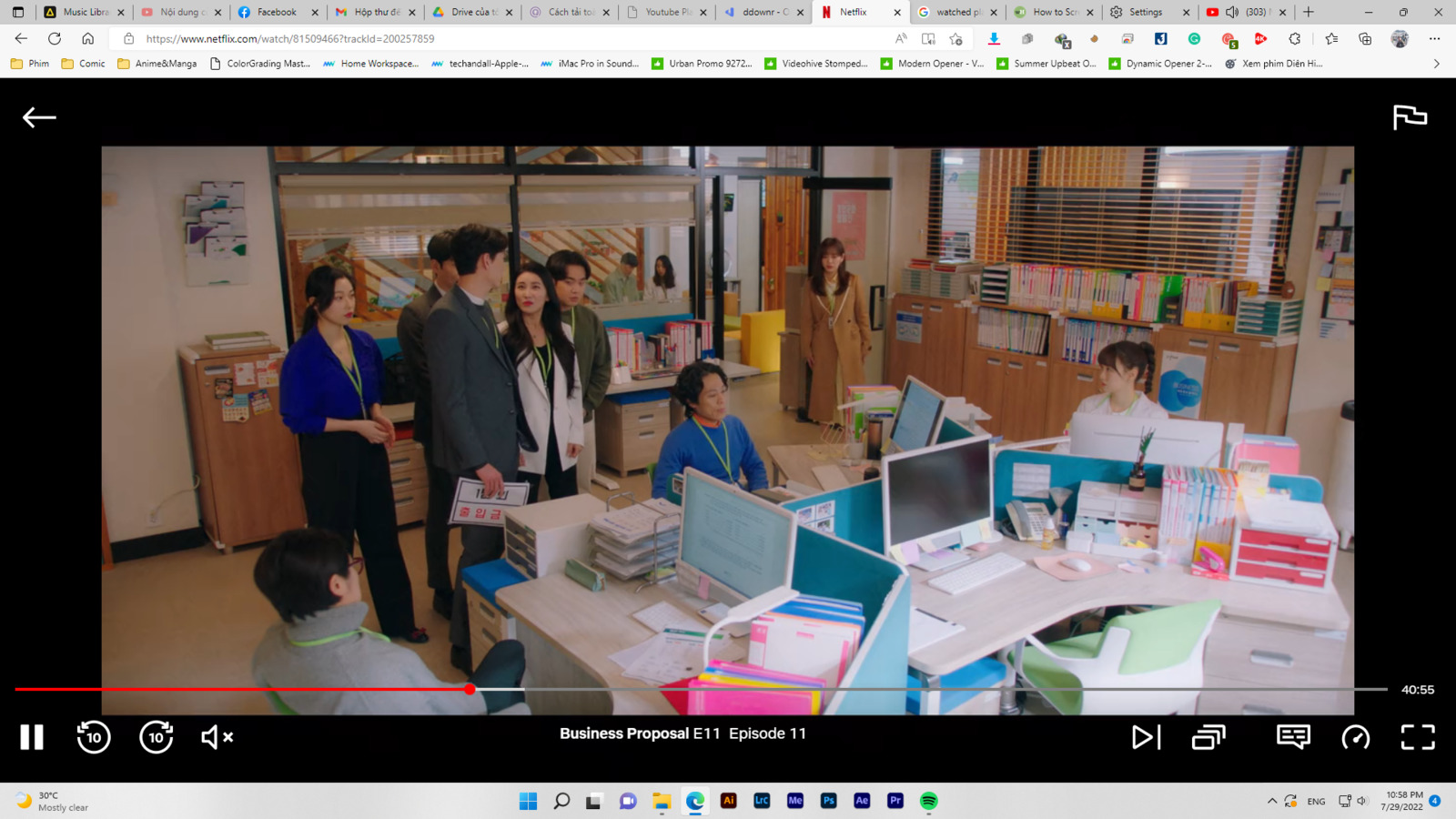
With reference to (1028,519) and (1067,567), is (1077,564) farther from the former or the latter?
(1028,519)

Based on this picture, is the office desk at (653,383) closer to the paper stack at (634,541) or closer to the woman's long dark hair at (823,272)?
the woman's long dark hair at (823,272)

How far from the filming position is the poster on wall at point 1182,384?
5355 mm

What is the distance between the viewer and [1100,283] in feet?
18.9

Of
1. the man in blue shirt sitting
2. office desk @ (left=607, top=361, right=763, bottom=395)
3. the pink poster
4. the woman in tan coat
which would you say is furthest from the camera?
the pink poster

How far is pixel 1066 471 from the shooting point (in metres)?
3.22

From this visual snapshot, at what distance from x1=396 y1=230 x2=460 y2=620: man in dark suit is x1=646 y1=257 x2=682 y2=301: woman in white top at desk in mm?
2326

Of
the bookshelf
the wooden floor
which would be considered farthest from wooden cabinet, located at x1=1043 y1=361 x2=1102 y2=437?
the wooden floor

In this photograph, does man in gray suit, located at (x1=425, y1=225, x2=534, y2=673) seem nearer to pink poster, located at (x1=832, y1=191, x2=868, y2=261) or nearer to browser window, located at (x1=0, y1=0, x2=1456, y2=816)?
browser window, located at (x1=0, y1=0, x2=1456, y2=816)

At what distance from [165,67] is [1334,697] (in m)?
2.22

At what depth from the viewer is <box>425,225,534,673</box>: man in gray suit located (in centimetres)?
319

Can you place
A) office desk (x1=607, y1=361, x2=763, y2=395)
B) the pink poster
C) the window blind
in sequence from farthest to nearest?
the pink poster
office desk (x1=607, y1=361, x2=763, y2=395)
the window blind

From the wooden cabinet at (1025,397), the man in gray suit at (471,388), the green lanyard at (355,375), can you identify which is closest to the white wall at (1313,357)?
the wooden cabinet at (1025,397)

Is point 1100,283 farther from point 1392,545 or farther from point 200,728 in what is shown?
point 200,728

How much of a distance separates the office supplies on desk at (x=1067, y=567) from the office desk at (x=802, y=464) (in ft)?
3.08
